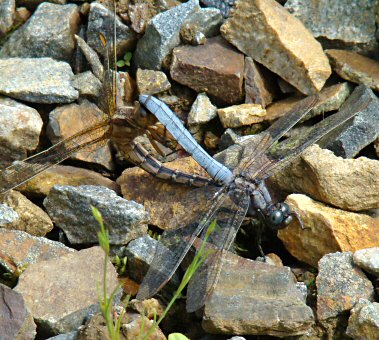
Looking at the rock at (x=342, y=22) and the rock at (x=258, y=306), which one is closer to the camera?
the rock at (x=258, y=306)

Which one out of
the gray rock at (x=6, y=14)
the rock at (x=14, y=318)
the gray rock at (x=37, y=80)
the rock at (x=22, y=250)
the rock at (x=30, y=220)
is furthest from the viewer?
the gray rock at (x=6, y=14)

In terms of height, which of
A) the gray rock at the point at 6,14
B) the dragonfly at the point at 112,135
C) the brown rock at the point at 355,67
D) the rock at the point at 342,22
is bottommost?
the dragonfly at the point at 112,135

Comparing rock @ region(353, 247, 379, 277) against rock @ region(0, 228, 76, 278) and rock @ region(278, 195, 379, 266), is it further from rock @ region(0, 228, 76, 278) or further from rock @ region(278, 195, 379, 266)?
rock @ region(0, 228, 76, 278)

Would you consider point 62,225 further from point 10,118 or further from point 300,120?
point 300,120

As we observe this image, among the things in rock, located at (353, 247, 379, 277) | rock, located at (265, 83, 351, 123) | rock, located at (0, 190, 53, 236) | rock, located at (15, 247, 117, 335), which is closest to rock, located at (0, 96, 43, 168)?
rock, located at (0, 190, 53, 236)

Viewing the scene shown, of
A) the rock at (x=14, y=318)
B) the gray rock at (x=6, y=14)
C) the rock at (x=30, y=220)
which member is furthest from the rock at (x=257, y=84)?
the rock at (x=14, y=318)

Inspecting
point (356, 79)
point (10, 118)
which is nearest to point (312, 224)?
point (356, 79)

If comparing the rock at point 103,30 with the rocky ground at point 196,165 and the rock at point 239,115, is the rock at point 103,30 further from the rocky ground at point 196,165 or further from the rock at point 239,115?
the rock at point 239,115

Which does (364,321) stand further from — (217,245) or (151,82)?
(151,82)

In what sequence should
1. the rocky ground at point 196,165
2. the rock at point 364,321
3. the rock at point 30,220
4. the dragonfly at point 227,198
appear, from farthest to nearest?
the rock at point 30,220 → the dragonfly at point 227,198 → the rocky ground at point 196,165 → the rock at point 364,321
